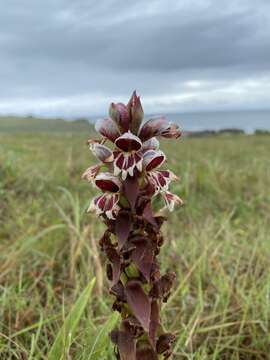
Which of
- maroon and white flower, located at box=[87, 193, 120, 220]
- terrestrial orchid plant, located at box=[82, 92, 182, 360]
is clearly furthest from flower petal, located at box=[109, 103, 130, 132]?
maroon and white flower, located at box=[87, 193, 120, 220]

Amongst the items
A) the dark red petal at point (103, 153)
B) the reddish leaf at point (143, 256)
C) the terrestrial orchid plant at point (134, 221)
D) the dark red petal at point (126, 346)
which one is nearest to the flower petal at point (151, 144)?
the terrestrial orchid plant at point (134, 221)

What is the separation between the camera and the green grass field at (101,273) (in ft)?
8.41

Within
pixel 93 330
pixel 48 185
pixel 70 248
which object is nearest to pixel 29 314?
pixel 93 330

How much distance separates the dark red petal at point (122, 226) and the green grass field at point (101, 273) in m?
0.79

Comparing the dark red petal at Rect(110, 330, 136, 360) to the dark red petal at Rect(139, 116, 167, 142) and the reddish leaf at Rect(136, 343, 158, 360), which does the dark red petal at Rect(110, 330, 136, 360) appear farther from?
the dark red petal at Rect(139, 116, 167, 142)

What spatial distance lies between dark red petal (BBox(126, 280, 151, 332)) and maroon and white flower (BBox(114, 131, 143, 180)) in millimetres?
303

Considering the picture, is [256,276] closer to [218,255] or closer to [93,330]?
[218,255]

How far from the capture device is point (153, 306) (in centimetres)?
144

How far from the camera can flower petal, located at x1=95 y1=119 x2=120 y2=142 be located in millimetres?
1449

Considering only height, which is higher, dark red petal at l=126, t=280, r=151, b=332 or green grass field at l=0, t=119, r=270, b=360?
dark red petal at l=126, t=280, r=151, b=332

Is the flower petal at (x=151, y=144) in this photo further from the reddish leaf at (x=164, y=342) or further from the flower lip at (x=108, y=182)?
the reddish leaf at (x=164, y=342)

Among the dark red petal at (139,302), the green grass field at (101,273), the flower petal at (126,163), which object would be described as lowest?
the green grass field at (101,273)

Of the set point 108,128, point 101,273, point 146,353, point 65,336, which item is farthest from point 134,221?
point 101,273

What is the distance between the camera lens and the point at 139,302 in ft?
4.49
